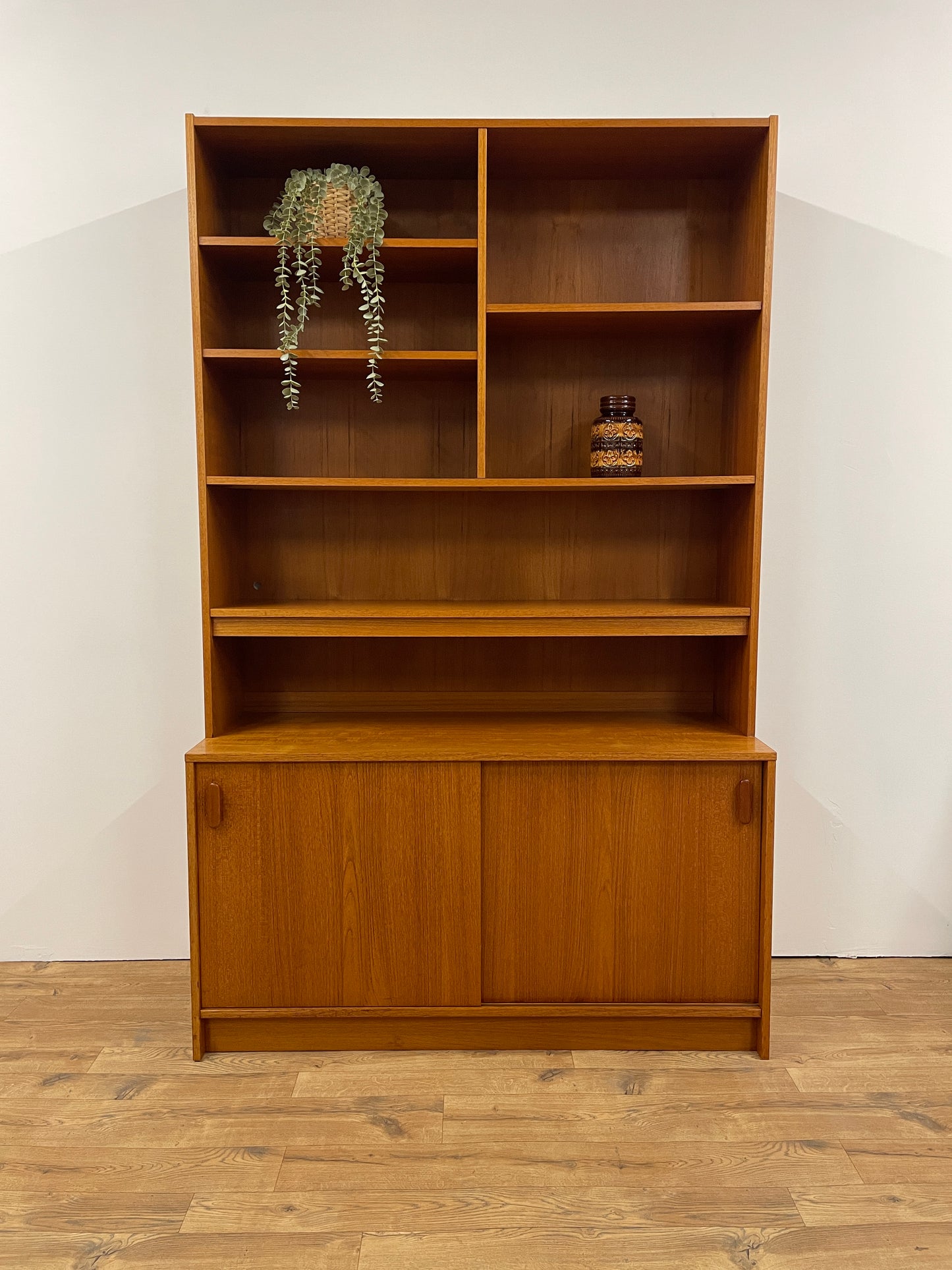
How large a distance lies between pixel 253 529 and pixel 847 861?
209 cm

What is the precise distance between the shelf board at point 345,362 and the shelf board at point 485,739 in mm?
962

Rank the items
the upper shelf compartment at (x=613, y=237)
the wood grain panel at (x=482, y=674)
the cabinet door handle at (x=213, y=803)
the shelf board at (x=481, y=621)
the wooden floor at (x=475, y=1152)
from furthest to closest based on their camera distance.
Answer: the wood grain panel at (x=482, y=674) → the upper shelf compartment at (x=613, y=237) → the shelf board at (x=481, y=621) → the cabinet door handle at (x=213, y=803) → the wooden floor at (x=475, y=1152)

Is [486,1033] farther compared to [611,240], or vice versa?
[611,240]

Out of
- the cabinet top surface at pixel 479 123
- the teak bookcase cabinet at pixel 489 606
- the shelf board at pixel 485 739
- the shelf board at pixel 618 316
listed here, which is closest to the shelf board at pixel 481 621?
the teak bookcase cabinet at pixel 489 606

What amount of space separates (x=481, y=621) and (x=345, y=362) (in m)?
0.76

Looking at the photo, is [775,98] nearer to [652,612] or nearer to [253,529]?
[652,612]

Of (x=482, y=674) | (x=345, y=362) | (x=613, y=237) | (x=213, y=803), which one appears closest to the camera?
(x=213, y=803)

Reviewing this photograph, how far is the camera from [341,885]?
203 centimetres

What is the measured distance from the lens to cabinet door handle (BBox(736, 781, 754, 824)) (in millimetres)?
2012

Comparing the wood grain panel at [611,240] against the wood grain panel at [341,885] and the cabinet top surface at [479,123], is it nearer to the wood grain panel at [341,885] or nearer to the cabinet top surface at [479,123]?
the cabinet top surface at [479,123]

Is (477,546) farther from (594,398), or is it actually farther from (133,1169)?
(133,1169)

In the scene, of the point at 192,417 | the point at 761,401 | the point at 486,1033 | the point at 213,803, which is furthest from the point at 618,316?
the point at 486,1033

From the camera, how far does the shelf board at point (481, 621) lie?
212cm

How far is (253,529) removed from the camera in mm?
2445
